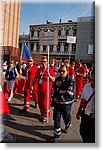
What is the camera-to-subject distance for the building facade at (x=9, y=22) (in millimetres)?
2834

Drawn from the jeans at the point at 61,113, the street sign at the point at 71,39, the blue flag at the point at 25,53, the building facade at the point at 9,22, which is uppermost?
the building facade at the point at 9,22

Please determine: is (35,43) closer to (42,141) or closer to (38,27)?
(38,27)

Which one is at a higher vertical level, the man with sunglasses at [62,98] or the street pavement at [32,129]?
the man with sunglasses at [62,98]

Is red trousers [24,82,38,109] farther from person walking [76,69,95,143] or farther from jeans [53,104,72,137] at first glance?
person walking [76,69,95,143]

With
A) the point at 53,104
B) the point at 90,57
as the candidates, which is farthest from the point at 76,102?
the point at 90,57

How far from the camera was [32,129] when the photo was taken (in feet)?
9.57

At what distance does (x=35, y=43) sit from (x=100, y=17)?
2.04ft

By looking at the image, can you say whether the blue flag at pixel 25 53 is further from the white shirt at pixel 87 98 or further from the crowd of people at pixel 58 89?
the white shirt at pixel 87 98

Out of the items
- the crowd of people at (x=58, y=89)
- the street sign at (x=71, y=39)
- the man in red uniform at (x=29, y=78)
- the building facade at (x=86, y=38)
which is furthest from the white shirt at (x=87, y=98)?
the man in red uniform at (x=29, y=78)

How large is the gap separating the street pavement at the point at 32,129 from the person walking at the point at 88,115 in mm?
94

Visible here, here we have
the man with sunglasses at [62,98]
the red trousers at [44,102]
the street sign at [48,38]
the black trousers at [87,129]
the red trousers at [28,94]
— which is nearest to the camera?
the black trousers at [87,129]

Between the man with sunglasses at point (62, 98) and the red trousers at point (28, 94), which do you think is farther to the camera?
the red trousers at point (28, 94)

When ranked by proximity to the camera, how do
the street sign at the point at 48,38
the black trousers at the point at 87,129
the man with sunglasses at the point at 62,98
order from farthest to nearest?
1. the street sign at the point at 48,38
2. the man with sunglasses at the point at 62,98
3. the black trousers at the point at 87,129

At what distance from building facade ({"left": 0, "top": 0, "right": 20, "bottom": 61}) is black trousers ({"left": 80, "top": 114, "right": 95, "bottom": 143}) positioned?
88cm
